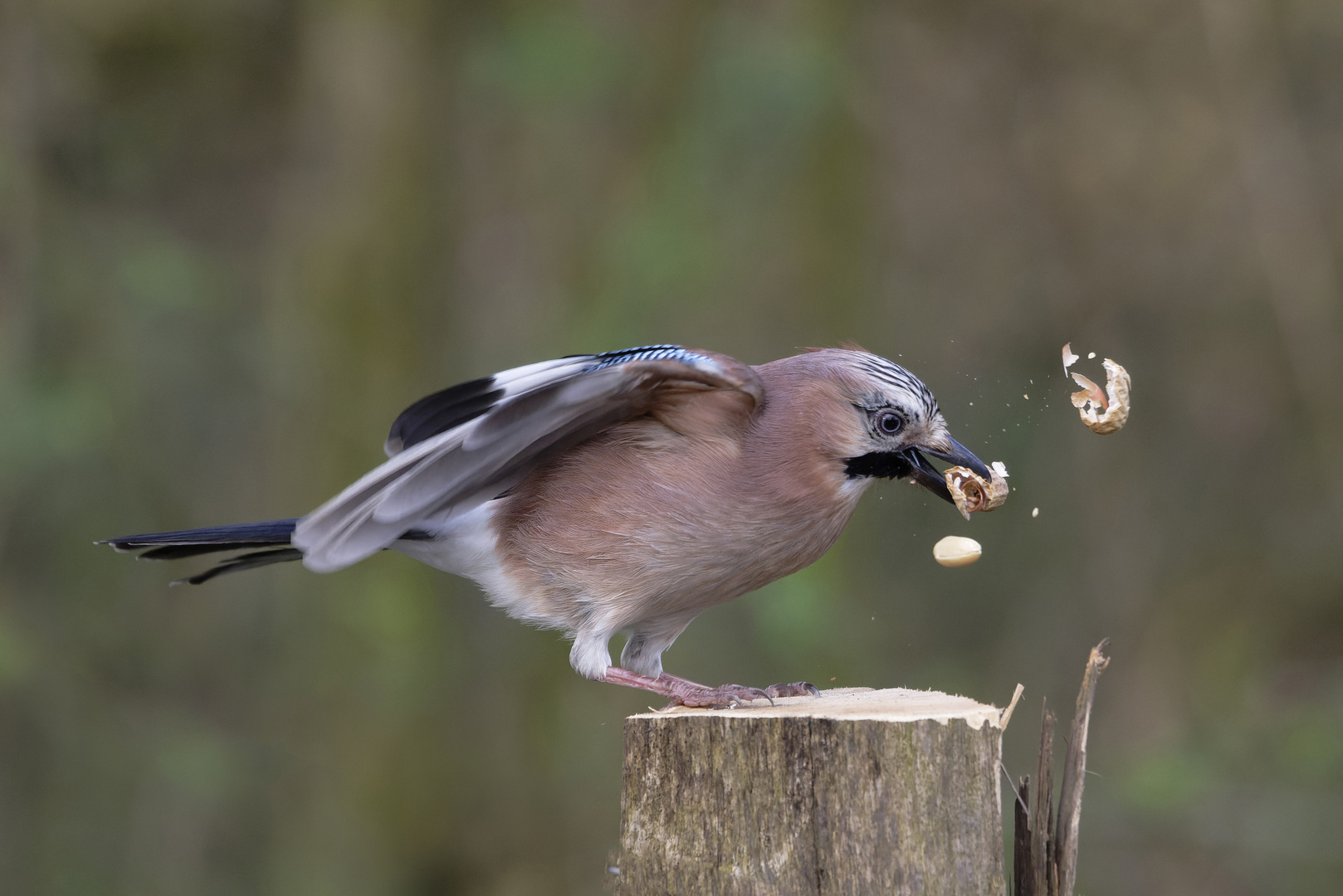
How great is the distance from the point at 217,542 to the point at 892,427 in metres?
2.31

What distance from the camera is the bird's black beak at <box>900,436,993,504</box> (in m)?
4.10

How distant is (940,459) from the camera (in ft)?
13.6

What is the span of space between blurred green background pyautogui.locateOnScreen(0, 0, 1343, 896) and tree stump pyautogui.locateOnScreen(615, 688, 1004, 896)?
9.74 feet

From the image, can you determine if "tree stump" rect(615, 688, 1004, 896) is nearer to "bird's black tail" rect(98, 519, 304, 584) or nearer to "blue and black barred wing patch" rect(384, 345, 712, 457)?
A: "blue and black barred wing patch" rect(384, 345, 712, 457)

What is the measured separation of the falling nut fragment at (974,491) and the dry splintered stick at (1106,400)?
361 mm

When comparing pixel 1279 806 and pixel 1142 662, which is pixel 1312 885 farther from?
pixel 1142 662

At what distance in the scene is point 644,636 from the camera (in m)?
4.64

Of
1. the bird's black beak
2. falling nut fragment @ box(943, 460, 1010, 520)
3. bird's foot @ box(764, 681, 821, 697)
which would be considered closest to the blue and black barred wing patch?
the bird's black beak

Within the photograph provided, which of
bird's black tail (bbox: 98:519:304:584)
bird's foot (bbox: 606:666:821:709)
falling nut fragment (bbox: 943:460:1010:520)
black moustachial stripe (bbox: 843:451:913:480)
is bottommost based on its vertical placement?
bird's foot (bbox: 606:666:821:709)

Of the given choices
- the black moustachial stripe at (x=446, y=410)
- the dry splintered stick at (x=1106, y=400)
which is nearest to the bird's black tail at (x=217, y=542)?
the black moustachial stripe at (x=446, y=410)

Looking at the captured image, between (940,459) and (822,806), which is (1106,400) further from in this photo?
(822,806)

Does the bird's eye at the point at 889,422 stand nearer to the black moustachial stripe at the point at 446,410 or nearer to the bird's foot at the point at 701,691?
the bird's foot at the point at 701,691

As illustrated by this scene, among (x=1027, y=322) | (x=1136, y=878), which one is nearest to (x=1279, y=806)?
(x=1136, y=878)

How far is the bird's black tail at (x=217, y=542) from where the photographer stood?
4.07 m
